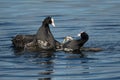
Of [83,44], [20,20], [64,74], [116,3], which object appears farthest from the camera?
[116,3]

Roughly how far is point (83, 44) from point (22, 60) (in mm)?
2659

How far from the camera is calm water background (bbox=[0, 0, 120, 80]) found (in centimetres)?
1513

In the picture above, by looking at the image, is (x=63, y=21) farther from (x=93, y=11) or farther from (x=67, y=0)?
(x=67, y=0)

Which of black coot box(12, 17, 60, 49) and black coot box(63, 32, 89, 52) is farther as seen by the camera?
black coot box(12, 17, 60, 49)

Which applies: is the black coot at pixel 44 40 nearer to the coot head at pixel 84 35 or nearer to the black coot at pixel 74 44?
the black coot at pixel 74 44

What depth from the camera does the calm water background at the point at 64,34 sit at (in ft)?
49.6

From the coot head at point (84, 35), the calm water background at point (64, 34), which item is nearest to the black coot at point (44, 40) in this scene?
the calm water background at point (64, 34)

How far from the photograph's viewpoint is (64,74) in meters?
14.9

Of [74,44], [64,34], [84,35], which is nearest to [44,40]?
[74,44]

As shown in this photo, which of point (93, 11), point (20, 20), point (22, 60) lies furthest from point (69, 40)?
point (93, 11)

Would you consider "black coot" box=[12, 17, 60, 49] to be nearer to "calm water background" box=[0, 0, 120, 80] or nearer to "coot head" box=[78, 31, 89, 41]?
"calm water background" box=[0, 0, 120, 80]

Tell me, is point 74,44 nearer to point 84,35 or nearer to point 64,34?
point 84,35

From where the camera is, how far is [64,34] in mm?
21156

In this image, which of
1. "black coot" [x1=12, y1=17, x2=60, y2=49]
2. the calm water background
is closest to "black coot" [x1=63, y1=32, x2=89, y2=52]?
"black coot" [x1=12, y1=17, x2=60, y2=49]
